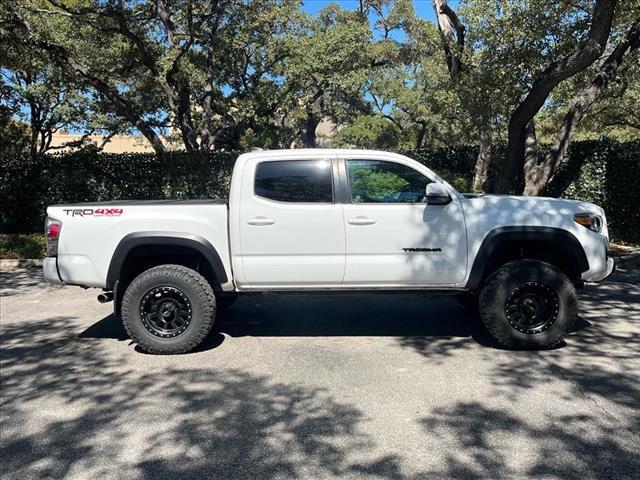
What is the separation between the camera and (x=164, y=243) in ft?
17.4

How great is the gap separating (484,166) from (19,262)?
36.2 ft

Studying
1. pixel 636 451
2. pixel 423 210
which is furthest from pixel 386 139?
pixel 636 451

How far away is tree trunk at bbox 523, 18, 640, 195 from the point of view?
10977 mm

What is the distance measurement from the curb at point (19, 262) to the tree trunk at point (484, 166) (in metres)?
10.4

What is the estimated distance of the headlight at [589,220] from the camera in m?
5.25

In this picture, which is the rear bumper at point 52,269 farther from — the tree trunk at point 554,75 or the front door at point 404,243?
the tree trunk at point 554,75

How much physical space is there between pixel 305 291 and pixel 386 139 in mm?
28102

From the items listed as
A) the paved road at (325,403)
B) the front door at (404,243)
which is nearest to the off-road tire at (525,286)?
the paved road at (325,403)

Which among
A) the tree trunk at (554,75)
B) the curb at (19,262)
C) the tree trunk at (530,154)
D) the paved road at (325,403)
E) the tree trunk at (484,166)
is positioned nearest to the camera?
the paved road at (325,403)

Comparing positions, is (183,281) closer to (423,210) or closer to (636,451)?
(423,210)

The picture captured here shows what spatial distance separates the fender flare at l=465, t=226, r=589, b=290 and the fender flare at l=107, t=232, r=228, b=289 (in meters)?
2.48

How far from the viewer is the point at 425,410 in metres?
4.01

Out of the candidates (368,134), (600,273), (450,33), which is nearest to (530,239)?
(600,273)

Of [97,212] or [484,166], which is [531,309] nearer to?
[97,212]
